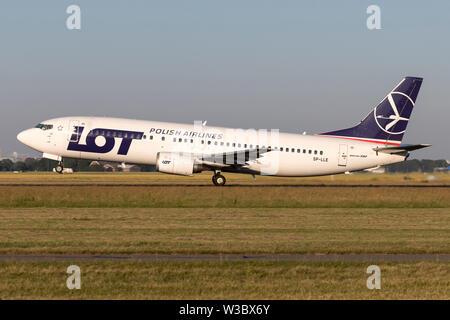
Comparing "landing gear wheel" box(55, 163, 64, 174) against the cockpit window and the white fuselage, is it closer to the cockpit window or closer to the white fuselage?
the white fuselage

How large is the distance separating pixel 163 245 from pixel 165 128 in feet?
87.3

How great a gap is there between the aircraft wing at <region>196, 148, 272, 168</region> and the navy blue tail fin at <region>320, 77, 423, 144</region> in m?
8.49

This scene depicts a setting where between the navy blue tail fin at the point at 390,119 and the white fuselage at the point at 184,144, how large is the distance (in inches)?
69.8

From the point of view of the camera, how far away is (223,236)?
81.4ft

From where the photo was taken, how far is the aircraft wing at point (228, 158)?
4806 centimetres

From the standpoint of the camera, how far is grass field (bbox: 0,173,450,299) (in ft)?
49.6

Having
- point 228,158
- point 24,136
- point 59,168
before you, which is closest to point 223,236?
point 228,158

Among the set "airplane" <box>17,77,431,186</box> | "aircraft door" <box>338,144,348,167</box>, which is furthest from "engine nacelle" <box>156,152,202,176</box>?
"aircraft door" <box>338,144,348,167</box>

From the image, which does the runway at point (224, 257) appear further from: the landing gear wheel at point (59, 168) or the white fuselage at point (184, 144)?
the landing gear wheel at point (59, 168)

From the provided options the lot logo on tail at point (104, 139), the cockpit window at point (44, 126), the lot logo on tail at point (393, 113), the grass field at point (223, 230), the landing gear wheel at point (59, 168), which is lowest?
the grass field at point (223, 230)

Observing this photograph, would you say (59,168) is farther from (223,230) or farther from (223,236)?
(223,236)

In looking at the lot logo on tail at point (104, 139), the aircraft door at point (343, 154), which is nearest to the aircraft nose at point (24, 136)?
the lot logo on tail at point (104, 139)

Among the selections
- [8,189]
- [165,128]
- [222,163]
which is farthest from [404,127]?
[8,189]

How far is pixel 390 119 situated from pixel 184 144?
1660 centimetres
